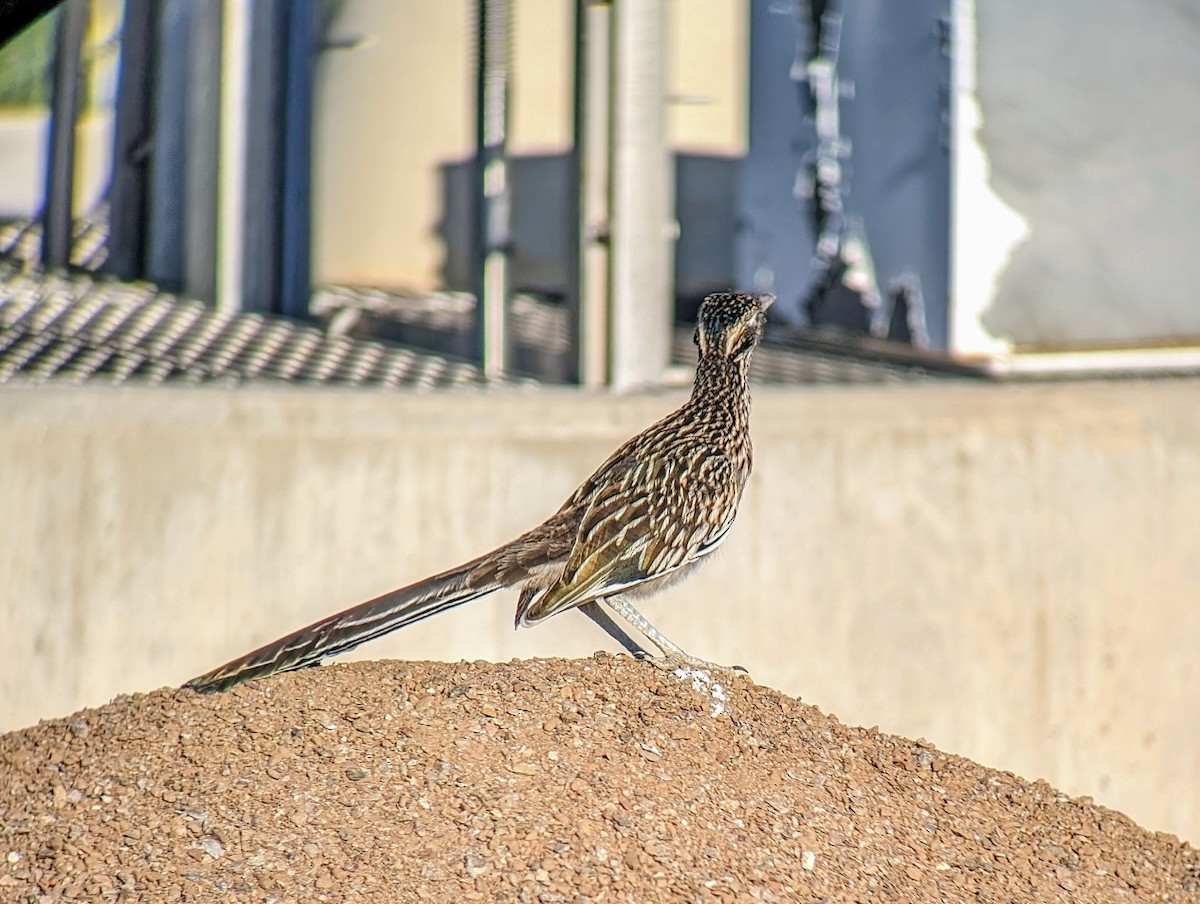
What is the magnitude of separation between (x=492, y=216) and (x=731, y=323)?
4140 mm

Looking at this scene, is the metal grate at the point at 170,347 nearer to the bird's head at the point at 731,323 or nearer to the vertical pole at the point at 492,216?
the vertical pole at the point at 492,216

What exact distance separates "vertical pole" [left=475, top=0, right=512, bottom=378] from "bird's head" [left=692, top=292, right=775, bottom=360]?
12.3ft

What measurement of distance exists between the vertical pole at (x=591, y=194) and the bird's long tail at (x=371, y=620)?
358 centimetres

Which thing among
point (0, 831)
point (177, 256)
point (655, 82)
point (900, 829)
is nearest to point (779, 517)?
point (655, 82)

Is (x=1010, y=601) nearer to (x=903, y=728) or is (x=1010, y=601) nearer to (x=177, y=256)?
(x=903, y=728)

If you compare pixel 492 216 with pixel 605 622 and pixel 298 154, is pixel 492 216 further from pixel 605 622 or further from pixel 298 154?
pixel 605 622

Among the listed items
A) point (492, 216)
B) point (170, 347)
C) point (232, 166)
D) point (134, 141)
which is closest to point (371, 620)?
point (492, 216)

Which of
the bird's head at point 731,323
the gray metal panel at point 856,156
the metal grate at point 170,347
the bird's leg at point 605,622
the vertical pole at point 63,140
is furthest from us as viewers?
the vertical pole at point 63,140

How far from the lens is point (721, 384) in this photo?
4.90m

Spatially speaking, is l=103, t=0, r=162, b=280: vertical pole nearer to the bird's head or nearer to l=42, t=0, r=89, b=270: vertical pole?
l=42, t=0, r=89, b=270: vertical pole

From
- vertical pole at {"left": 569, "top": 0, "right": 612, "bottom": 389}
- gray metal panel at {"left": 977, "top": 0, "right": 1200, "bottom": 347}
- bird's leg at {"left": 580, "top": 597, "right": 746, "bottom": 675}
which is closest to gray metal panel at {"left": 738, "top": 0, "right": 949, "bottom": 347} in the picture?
gray metal panel at {"left": 977, "top": 0, "right": 1200, "bottom": 347}

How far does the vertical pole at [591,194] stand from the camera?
26.8 feet

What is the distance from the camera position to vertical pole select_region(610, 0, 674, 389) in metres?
8.18

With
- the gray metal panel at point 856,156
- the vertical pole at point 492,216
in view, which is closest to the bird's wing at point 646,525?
the vertical pole at point 492,216
